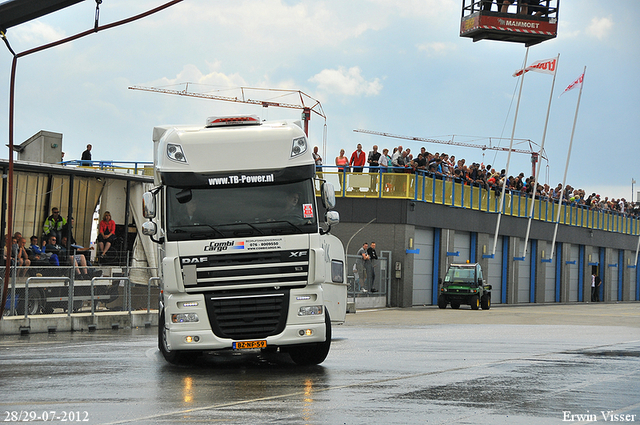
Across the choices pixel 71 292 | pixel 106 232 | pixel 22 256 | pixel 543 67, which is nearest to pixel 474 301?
pixel 543 67

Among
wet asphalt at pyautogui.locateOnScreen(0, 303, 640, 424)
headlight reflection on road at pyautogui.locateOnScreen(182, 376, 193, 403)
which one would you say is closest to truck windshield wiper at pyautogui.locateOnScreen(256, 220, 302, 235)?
wet asphalt at pyautogui.locateOnScreen(0, 303, 640, 424)

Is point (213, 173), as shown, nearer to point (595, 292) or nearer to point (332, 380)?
point (332, 380)

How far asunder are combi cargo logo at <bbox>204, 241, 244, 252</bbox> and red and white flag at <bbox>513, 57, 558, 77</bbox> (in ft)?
119

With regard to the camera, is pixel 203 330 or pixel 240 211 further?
pixel 240 211

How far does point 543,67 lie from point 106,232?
29.2 meters

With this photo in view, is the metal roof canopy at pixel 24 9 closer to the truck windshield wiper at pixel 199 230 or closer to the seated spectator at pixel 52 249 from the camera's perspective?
the truck windshield wiper at pixel 199 230

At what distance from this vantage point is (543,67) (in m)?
46.5

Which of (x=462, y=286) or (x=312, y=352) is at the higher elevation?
(x=462, y=286)

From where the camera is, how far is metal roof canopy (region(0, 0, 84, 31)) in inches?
444

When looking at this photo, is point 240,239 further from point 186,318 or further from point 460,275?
point 460,275

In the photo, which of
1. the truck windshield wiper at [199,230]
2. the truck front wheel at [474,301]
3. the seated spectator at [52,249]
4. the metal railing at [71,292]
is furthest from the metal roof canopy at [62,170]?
the truck front wheel at [474,301]

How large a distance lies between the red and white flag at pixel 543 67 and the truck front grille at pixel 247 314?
3629 cm

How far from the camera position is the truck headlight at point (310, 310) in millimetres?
12414

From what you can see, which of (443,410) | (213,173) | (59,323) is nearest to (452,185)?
(59,323)
